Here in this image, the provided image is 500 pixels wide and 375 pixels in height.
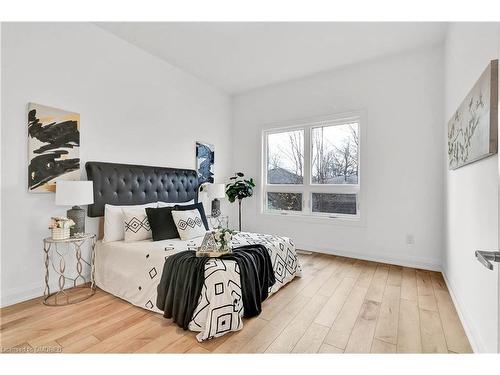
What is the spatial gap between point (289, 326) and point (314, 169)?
8.98 ft

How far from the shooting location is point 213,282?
1843 mm

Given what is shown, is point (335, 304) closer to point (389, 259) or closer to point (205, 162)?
point (389, 259)

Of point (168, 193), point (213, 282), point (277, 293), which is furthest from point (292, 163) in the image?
point (213, 282)

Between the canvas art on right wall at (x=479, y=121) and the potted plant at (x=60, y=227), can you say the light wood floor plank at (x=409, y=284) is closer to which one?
the canvas art on right wall at (x=479, y=121)

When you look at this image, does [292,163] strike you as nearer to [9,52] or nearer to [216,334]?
[216,334]

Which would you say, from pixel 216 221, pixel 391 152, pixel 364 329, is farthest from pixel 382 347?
pixel 216 221

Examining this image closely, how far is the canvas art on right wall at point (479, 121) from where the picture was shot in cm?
134

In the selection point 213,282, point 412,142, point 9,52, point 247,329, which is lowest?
point 247,329

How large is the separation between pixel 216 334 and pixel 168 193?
7.25 ft

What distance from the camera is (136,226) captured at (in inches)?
105

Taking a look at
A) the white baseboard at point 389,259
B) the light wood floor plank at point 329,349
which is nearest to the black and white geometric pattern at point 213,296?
Result: the light wood floor plank at point 329,349

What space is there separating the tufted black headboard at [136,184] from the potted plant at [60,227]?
429mm

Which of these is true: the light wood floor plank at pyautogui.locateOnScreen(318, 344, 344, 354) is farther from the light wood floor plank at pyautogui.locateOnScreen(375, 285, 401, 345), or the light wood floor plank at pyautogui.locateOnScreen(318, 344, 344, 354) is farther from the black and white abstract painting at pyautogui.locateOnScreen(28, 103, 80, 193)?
the black and white abstract painting at pyautogui.locateOnScreen(28, 103, 80, 193)
